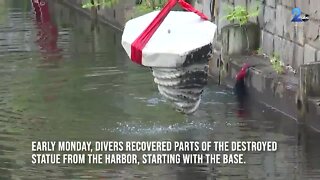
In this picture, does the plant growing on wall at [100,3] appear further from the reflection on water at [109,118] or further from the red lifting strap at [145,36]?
the red lifting strap at [145,36]

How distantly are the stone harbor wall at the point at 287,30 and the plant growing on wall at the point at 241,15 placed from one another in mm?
105

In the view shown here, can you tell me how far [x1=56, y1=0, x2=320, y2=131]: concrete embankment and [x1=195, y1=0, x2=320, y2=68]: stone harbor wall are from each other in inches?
14.1

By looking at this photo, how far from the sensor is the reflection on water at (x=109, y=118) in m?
12.7

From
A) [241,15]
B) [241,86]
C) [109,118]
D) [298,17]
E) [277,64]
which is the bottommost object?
[109,118]

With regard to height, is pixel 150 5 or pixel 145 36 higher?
pixel 145 36

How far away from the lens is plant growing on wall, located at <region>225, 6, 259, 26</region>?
18.9m

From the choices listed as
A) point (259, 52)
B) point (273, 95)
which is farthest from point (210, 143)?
point (259, 52)

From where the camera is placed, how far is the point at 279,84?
52.9ft

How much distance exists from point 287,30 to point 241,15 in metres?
1.72

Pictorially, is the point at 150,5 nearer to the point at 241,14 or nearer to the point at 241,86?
the point at 241,14

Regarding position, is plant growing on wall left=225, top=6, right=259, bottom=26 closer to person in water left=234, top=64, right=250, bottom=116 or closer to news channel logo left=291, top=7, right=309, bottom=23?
person in water left=234, top=64, right=250, bottom=116

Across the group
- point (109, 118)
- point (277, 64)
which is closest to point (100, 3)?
point (277, 64)

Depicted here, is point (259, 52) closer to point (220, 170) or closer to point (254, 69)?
point (254, 69)

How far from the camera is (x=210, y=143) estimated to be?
46.3 ft
